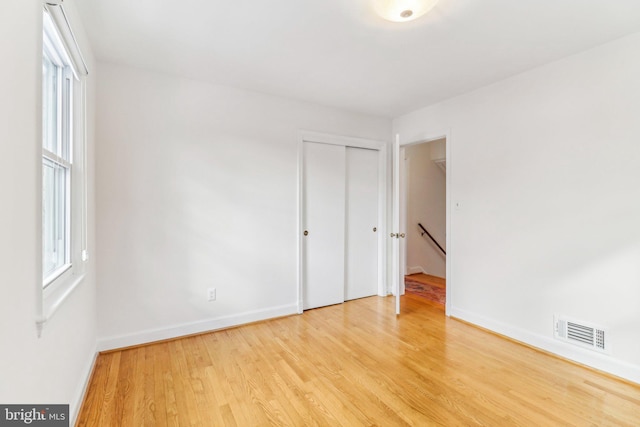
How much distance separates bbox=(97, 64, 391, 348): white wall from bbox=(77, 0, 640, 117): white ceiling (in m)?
0.29

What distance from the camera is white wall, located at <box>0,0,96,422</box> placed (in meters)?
0.95

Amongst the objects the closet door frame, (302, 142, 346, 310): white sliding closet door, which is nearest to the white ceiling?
the closet door frame

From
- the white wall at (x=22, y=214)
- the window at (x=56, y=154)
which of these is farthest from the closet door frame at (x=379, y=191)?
the white wall at (x=22, y=214)

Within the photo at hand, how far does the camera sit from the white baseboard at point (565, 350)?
211 centimetres

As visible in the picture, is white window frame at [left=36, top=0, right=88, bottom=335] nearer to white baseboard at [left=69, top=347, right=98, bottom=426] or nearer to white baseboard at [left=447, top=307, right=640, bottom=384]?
white baseboard at [left=69, top=347, right=98, bottom=426]

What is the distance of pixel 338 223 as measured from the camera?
12.4ft

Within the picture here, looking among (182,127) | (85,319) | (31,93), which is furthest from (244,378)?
(182,127)

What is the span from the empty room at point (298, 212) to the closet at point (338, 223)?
0.03 meters

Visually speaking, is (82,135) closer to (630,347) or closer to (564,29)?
(564,29)

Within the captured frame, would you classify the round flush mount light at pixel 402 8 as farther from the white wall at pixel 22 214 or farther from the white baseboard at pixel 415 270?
the white baseboard at pixel 415 270

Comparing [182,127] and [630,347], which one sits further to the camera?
Result: [182,127]

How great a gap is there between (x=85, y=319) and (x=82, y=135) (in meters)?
1.29

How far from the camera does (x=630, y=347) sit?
2.11 meters

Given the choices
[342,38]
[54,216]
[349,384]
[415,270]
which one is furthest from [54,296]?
[415,270]
